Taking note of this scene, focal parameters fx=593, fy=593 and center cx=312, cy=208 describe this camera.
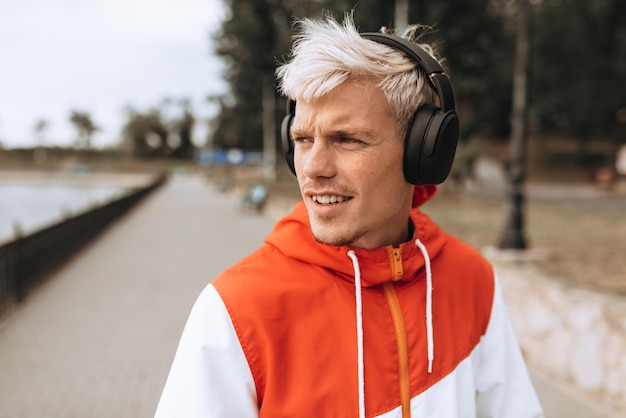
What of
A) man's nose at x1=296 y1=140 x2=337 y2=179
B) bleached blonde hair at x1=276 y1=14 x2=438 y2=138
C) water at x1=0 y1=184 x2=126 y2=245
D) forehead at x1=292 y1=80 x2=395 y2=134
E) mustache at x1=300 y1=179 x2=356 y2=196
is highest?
bleached blonde hair at x1=276 y1=14 x2=438 y2=138

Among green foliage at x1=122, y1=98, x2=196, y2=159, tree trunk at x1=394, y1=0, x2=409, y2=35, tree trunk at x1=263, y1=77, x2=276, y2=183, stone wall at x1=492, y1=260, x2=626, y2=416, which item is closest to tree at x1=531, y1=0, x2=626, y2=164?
tree trunk at x1=263, y1=77, x2=276, y2=183

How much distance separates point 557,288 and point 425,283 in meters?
3.84

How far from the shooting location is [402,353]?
149cm

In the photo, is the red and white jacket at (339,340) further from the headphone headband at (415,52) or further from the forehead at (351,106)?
the headphone headband at (415,52)

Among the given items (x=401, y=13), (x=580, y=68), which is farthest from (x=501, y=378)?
(x=580, y=68)

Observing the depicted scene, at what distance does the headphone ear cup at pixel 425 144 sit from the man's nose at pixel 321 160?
21cm

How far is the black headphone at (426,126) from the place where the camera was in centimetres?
147

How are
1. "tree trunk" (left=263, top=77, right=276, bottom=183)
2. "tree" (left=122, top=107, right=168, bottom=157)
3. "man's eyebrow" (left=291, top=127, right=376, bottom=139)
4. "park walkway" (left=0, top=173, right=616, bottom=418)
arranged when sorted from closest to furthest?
1. "man's eyebrow" (left=291, top=127, right=376, bottom=139)
2. "park walkway" (left=0, top=173, right=616, bottom=418)
3. "tree trunk" (left=263, top=77, right=276, bottom=183)
4. "tree" (left=122, top=107, right=168, bottom=157)

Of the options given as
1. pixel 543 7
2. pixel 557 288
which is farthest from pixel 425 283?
pixel 543 7

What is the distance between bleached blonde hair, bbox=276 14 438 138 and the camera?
137 centimetres

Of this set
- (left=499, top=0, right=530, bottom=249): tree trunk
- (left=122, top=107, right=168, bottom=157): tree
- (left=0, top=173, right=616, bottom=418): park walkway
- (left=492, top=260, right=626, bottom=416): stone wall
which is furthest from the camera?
(left=122, top=107, right=168, bottom=157): tree

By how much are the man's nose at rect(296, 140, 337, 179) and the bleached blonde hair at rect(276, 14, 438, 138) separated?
12 centimetres

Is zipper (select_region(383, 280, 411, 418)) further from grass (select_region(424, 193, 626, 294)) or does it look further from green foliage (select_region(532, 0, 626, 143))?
green foliage (select_region(532, 0, 626, 143))

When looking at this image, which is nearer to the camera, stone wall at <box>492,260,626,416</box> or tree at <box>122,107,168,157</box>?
stone wall at <box>492,260,626,416</box>
